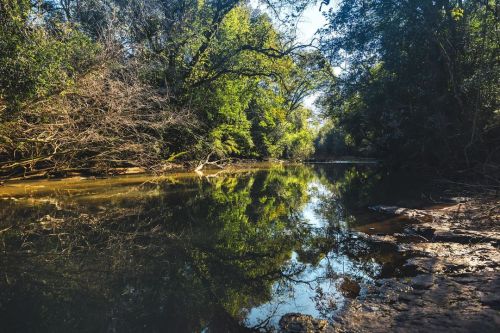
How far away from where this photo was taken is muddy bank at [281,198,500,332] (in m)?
2.40

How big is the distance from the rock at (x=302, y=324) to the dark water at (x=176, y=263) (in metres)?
0.11

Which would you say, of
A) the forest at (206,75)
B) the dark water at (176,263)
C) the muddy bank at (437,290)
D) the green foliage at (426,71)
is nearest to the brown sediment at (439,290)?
the muddy bank at (437,290)

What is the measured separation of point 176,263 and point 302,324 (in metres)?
1.86

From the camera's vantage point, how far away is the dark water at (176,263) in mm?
2711

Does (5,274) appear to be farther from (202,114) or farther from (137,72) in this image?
(202,114)

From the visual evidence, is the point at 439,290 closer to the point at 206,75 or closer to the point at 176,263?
the point at 176,263

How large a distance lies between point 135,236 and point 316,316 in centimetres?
331

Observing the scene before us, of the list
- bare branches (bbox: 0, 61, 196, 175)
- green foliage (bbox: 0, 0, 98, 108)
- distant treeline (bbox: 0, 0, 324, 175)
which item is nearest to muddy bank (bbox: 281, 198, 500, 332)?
green foliage (bbox: 0, 0, 98, 108)

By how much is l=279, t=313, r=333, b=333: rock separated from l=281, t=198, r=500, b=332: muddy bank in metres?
0.01

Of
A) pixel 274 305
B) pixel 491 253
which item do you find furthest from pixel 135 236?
pixel 491 253

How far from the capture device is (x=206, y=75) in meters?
18.3

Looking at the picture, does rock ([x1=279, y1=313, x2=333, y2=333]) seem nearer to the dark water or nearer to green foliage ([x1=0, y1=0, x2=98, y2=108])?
the dark water

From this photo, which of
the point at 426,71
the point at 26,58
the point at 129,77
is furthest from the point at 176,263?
the point at 426,71

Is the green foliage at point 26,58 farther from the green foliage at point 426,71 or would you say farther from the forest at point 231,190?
the green foliage at point 426,71
